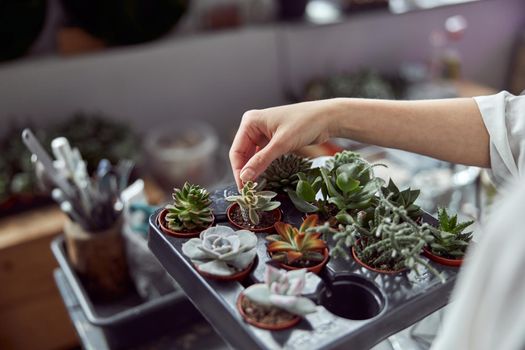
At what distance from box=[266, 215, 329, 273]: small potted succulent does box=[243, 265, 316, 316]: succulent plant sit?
0.13 feet

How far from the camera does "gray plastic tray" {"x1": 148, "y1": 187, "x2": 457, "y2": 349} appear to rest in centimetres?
44

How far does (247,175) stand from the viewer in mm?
619

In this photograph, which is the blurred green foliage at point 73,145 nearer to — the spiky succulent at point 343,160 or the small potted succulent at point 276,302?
the spiky succulent at point 343,160

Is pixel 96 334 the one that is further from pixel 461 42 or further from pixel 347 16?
pixel 461 42

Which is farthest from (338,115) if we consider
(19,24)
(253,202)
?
(19,24)

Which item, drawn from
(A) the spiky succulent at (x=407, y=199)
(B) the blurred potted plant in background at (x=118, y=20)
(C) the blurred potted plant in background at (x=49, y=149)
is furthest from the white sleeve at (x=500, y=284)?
(B) the blurred potted plant in background at (x=118, y=20)

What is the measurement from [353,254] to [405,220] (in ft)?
0.21

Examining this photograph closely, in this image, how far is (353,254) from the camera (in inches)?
21.0

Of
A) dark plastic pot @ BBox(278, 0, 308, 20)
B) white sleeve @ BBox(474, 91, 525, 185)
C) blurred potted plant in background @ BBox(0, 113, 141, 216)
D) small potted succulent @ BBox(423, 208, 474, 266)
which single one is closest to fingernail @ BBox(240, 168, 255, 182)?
small potted succulent @ BBox(423, 208, 474, 266)

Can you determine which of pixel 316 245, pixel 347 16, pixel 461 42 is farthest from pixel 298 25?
pixel 316 245

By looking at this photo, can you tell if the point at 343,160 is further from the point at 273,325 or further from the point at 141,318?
the point at 141,318

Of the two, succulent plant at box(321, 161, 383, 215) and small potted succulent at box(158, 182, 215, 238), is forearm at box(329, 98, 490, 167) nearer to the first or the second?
succulent plant at box(321, 161, 383, 215)

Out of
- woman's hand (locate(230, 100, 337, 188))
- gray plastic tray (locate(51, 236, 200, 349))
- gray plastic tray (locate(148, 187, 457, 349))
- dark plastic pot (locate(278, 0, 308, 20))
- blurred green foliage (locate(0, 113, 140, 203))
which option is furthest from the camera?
dark plastic pot (locate(278, 0, 308, 20))

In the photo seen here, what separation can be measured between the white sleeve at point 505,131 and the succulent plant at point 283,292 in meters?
0.35
